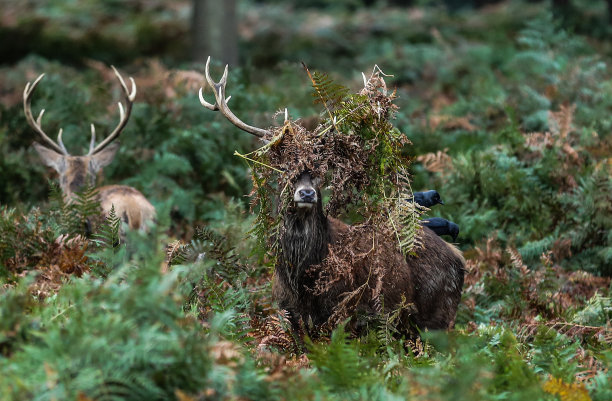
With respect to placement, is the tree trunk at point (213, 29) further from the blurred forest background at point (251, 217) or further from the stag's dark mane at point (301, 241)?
the stag's dark mane at point (301, 241)

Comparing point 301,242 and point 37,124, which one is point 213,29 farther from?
point 301,242

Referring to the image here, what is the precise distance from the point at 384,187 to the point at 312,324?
113cm

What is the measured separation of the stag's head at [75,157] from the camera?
8.61 metres

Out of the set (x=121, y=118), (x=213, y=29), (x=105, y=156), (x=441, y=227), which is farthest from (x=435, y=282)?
(x=213, y=29)

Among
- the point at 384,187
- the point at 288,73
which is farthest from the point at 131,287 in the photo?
the point at 288,73

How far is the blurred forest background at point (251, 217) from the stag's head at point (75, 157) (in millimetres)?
443

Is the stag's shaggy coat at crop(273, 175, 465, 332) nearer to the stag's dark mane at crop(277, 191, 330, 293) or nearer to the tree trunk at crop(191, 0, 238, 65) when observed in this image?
the stag's dark mane at crop(277, 191, 330, 293)

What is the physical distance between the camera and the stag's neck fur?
17.8ft

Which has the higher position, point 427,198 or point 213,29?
point 427,198

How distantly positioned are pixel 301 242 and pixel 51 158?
460 centimetres

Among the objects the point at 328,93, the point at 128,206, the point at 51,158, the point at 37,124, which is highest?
the point at 328,93

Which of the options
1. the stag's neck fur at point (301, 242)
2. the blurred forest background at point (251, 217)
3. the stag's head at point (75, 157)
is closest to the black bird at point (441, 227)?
the blurred forest background at point (251, 217)

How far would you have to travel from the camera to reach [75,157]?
345 inches

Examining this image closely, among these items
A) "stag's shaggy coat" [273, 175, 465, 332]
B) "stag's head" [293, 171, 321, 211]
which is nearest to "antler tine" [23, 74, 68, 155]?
"stag's shaggy coat" [273, 175, 465, 332]
